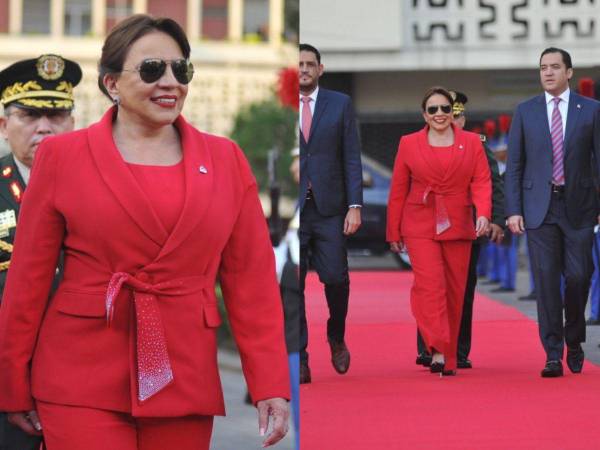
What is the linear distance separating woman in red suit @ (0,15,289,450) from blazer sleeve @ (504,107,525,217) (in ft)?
5.43

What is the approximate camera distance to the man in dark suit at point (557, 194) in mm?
4758

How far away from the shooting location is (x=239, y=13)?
2777 centimetres

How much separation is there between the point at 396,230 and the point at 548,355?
62 cm

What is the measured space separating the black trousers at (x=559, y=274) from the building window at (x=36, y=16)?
2032 centimetres

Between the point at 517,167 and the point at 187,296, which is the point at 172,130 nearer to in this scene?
the point at 187,296

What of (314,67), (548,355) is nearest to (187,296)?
(314,67)

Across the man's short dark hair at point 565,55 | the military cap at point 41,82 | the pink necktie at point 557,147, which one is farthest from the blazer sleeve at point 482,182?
the military cap at point 41,82

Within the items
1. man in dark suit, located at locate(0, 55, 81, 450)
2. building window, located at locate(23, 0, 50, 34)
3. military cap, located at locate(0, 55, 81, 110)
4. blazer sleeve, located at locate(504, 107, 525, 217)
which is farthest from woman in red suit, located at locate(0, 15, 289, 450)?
building window, located at locate(23, 0, 50, 34)

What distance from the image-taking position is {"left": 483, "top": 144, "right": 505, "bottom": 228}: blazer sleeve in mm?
4848

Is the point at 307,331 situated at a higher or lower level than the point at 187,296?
lower

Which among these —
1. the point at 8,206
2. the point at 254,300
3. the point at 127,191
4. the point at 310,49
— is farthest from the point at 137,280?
the point at 310,49

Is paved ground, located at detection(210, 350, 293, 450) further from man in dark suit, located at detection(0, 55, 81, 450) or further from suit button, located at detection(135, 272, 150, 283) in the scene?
suit button, located at detection(135, 272, 150, 283)

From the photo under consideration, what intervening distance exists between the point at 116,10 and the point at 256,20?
8.43 ft

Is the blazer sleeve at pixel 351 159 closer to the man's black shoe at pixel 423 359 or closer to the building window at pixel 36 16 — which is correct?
the man's black shoe at pixel 423 359
